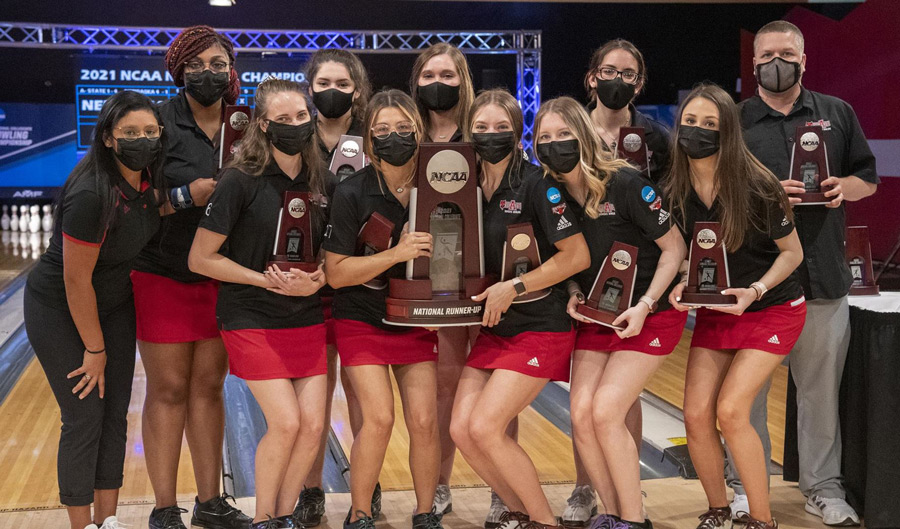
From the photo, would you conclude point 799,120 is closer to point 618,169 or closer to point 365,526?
point 618,169

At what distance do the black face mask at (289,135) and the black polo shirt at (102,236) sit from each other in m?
0.44

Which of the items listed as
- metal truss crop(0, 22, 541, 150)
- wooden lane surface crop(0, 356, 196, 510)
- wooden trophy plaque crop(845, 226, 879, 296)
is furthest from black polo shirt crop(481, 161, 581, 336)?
metal truss crop(0, 22, 541, 150)

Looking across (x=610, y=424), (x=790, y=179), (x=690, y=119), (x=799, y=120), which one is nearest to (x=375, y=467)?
(x=610, y=424)

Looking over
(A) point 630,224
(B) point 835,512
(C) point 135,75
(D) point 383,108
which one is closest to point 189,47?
(D) point 383,108

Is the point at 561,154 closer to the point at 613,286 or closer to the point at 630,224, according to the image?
the point at 630,224

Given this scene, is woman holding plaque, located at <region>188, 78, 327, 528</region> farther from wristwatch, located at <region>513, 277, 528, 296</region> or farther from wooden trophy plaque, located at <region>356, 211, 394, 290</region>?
wristwatch, located at <region>513, 277, 528, 296</region>

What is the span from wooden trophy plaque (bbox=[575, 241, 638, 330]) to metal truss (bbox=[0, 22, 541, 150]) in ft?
24.2

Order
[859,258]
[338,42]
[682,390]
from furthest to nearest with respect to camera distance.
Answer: [338,42] < [682,390] < [859,258]

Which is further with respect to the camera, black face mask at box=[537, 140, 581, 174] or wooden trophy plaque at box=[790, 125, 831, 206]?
wooden trophy plaque at box=[790, 125, 831, 206]

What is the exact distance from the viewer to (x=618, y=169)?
10.3ft

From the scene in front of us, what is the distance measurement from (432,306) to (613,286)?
61 cm

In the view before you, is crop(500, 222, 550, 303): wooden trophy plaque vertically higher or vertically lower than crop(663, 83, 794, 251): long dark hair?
lower

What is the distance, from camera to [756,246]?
10.4 ft

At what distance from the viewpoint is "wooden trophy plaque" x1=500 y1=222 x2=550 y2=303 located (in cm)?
304
